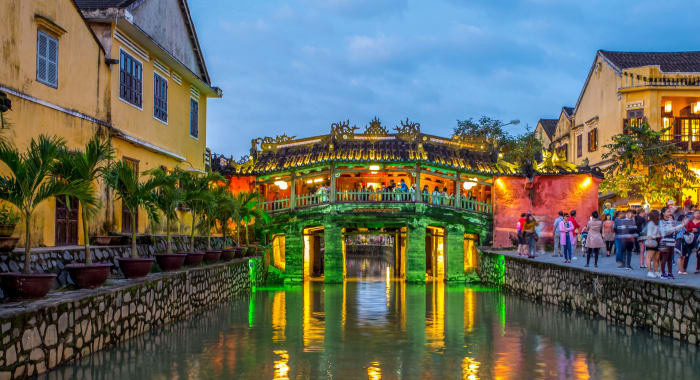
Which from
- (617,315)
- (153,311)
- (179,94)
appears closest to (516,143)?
(179,94)

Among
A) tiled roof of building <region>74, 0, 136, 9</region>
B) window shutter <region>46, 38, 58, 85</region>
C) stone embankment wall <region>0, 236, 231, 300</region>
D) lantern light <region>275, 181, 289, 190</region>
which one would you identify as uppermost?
tiled roof of building <region>74, 0, 136, 9</region>

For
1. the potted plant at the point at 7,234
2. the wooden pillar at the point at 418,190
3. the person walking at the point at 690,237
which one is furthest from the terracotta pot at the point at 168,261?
the wooden pillar at the point at 418,190

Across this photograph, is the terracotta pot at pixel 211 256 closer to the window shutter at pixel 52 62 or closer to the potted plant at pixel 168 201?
the potted plant at pixel 168 201

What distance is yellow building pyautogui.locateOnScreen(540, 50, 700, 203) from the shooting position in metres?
33.2

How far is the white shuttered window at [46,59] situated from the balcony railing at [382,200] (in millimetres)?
14527

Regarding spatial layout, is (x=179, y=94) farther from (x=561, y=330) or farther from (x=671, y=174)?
(x=671, y=174)

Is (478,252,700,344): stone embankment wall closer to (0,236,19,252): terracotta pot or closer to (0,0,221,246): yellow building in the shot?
(0,236,19,252): terracotta pot

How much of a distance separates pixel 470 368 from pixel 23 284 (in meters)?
5.87

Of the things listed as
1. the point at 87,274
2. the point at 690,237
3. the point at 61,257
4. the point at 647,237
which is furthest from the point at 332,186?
the point at 87,274

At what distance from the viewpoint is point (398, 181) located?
107ft

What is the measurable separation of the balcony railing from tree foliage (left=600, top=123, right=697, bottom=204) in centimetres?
593

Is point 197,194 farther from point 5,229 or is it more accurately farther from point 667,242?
point 667,242

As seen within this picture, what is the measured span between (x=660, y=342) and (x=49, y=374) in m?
9.09

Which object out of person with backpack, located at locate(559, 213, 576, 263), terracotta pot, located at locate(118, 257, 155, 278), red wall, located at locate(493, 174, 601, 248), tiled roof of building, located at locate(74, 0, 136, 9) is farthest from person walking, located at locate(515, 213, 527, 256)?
terracotta pot, located at locate(118, 257, 155, 278)
